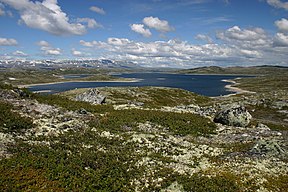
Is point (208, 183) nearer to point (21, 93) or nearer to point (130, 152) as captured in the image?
point (130, 152)

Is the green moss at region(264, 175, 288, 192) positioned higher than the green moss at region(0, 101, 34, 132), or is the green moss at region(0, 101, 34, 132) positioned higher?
the green moss at region(0, 101, 34, 132)

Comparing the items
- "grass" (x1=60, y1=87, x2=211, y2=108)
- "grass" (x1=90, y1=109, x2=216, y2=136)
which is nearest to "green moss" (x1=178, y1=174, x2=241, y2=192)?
"grass" (x1=90, y1=109, x2=216, y2=136)

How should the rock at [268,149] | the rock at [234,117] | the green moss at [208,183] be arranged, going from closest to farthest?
1. the green moss at [208,183]
2. the rock at [268,149]
3. the rock at [234,117]

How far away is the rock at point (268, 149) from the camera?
2497 cm

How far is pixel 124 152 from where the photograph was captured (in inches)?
925

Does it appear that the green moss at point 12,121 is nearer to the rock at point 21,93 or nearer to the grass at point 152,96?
the rock at point 21,93

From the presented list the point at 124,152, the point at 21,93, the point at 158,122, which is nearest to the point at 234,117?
the point at 158,122

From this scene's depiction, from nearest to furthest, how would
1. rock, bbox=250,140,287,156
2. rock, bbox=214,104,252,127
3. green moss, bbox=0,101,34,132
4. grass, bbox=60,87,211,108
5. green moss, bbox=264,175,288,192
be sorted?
green moss, bbox=264,175,288,192, rock, bbox=250,140,287,156, green moss, bbox=0,101,34,132, rock, bbox=214,104,252,127, grass, bbox=60,87,211,108

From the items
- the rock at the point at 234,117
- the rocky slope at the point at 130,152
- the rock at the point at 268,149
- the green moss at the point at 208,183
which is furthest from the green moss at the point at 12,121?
the rock at the point at 234,117

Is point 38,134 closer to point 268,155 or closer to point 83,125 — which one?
point 83,125

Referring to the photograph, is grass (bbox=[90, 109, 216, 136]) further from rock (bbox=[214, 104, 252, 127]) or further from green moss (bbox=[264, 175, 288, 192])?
green moss (bbox=[264, 175, 288, 192])

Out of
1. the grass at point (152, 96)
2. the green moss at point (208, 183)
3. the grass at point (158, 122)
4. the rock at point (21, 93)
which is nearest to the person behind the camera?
the green moss at point (208, 183)

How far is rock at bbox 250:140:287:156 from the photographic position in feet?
81.9

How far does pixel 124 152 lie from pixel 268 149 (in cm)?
1391
